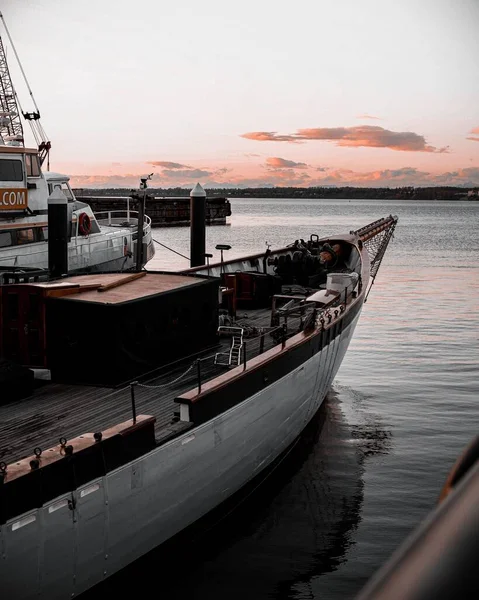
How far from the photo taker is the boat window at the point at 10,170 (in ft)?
101

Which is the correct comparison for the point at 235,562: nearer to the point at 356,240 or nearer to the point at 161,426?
the point at 161,426

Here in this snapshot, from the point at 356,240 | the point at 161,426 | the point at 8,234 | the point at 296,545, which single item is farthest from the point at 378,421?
the point at 8,234

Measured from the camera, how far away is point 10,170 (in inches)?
1223

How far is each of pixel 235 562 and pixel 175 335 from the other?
4.58 meters

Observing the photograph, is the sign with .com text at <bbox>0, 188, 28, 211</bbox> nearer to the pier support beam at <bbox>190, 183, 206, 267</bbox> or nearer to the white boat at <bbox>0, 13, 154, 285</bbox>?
the white boat at <bbox>0, 13, 154, 285</bbox>

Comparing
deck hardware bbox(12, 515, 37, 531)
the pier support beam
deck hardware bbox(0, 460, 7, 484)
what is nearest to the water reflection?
deck hardware bbox(12, 515, 37, 531)

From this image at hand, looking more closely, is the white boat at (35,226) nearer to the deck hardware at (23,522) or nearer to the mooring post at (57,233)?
the mooring post at (57,233)

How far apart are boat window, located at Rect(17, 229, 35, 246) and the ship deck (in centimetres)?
2032

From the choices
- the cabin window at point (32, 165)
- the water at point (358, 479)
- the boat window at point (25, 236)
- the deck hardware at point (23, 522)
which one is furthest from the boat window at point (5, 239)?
the deck hardware at point (23, 522)

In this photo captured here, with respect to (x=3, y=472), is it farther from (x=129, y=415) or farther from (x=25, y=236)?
(x=25, y=236)

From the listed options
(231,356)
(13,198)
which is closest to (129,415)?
(231,356)

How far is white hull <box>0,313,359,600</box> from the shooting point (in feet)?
25.9

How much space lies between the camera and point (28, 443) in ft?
32.1

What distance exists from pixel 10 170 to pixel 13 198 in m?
1.27
